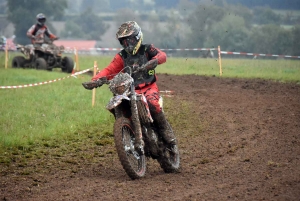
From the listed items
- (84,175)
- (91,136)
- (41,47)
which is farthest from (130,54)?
(41,47)

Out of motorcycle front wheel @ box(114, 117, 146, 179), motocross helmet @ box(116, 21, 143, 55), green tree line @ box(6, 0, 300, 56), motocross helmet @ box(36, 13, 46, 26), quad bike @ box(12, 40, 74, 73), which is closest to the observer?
motorcycle front wheel @ box(114, 117, 146, 179)

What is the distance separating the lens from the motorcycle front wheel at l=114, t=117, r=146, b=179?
313 inches

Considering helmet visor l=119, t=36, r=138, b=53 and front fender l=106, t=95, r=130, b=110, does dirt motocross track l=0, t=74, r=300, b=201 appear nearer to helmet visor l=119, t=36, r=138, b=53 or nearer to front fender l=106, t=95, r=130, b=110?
front fender l=106, t=95, r=130, b=110

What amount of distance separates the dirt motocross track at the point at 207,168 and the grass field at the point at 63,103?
Answer: 1.34m

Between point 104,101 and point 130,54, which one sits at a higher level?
point 130,54

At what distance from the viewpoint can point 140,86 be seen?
28.5ft

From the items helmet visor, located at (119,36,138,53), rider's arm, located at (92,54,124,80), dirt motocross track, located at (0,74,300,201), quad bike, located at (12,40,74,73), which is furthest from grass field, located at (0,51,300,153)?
helmet visor, located at (119,36,138,53)

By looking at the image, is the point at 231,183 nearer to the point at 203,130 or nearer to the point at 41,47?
the point at 203,130

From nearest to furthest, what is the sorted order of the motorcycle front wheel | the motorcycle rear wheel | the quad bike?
the motorcycle front wheel
the motorcycle rear wheel
the quad bike

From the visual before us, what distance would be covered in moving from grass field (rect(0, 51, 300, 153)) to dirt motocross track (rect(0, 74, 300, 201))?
134cm

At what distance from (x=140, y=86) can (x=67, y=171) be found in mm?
1709

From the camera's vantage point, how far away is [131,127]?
8359 millimetres

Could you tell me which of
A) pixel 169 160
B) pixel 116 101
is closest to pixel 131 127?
pixel 116 101

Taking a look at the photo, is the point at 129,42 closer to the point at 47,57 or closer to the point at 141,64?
the point at 141,64
